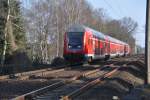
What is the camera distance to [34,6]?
72.9 meters

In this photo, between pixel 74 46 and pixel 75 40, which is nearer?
pixel 75 40

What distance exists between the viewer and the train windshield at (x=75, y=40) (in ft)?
120

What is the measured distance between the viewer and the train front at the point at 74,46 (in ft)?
120

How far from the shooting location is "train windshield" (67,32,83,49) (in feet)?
120

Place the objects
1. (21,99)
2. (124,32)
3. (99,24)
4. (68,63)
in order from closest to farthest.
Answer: (21,99) → (68,63) → (99,24) → (124,32)

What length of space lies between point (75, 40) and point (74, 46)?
569mm

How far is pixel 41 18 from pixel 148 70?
5244 cm

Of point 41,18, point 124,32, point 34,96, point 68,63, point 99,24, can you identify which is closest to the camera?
point 34,96

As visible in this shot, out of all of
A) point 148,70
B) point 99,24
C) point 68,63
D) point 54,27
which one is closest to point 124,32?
point 99,24

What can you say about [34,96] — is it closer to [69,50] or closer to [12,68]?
[12,68]

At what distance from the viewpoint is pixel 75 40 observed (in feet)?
120

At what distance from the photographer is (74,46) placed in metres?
36.9

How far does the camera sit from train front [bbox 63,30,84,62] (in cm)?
3647

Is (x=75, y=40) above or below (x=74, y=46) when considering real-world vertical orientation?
above
